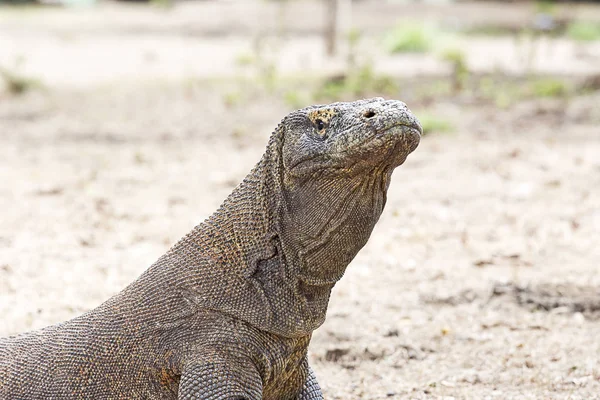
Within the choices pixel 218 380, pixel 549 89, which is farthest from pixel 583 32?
pixel 218 380

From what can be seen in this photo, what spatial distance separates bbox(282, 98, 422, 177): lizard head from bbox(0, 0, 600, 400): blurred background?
1684 millimetres

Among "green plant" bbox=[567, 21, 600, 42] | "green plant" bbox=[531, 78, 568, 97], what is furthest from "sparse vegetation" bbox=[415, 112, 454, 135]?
"green plant" bbox=[567, 21, 600, 42]

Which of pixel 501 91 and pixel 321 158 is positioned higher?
pixel 321 158

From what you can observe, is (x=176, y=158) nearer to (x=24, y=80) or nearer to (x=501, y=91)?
(x=24, y=80)

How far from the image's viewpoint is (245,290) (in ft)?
10.5

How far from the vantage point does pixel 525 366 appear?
4.71 meters

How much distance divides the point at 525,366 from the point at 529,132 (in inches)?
237

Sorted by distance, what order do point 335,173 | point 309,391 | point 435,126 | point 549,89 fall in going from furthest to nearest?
point 549,89
point 435,126
point 309,391
point 335,173

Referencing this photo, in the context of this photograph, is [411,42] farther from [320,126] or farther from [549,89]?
[320,126]

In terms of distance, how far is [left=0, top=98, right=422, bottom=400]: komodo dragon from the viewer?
3068mm

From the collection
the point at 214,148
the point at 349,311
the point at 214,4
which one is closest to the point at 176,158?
the point at 214,148

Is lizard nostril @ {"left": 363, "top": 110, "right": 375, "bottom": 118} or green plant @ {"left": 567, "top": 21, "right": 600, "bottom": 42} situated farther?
green plant @ {"left": 567, "top": 21, "right": 600, "bottom": 42}

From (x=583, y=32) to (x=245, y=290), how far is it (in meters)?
18.1

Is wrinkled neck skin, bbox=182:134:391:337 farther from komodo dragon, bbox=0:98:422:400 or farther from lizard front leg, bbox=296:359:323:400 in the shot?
lizard front leg, bbox=296:359:323:400
